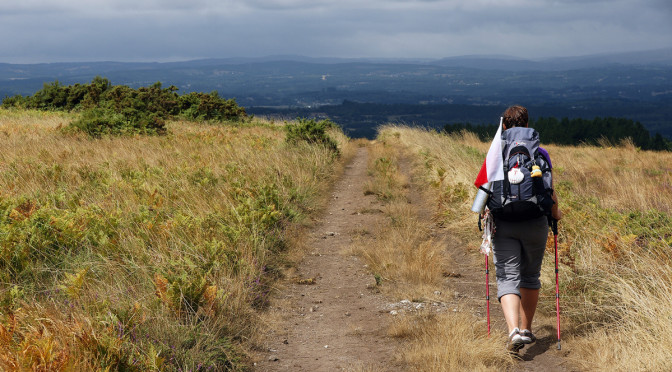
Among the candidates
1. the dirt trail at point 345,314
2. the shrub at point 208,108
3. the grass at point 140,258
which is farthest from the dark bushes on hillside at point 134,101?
the dirt trail at point 345,314

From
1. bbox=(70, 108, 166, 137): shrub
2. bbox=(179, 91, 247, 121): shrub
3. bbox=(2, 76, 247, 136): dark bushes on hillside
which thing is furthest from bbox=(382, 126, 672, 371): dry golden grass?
bbox=(179, 91, 247, 121): shrub

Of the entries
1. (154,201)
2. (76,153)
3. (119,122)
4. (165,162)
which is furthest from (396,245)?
(119,122)

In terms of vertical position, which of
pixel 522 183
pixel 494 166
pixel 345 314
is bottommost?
pixel 345 314

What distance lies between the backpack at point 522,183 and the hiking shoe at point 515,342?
2.94ft

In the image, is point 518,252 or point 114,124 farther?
point 114,124

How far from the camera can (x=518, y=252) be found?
439 cm

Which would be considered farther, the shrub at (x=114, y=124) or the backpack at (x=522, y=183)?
the shrub at (x=114, y=124)

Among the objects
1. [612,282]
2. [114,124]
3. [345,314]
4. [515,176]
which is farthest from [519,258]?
[114,124]

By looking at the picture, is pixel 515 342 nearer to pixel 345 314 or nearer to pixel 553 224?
pixel 553 224

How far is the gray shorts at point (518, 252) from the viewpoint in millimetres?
4285

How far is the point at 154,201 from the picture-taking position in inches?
291

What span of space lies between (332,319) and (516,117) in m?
2.55

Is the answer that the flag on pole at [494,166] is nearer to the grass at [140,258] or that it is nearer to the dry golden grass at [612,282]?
the dry golden grass at [612,282]

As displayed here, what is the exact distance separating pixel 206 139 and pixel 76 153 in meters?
3.90
